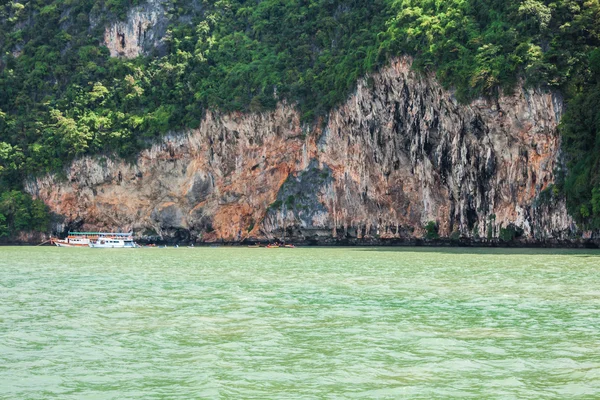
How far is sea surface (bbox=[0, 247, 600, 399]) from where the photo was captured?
32.2 feet

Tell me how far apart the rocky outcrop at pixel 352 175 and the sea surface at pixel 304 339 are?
3046 centimetres

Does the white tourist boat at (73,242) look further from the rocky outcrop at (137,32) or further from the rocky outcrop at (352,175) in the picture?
the rocky outcrop at (137,32)

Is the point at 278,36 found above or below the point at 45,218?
above

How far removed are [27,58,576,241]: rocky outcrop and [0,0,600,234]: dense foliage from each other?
70.6 inches

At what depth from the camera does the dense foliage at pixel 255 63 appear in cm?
5028

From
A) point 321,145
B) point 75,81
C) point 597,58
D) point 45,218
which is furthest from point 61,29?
point 597,58

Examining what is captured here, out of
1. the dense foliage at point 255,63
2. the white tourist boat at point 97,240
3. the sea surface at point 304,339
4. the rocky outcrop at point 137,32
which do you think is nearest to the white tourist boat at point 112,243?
the white tourist boat at point 97,240

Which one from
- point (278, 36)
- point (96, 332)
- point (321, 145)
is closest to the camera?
point (96, 332)

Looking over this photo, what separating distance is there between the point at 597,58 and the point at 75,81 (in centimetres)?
5334

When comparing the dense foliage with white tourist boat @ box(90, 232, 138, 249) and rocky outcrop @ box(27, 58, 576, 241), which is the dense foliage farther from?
white tourist boat @ box(90, 232, 138, 249)

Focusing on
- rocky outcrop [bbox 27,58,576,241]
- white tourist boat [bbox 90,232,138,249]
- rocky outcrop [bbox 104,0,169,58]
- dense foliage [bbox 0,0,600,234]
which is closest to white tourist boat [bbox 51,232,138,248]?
white tourist boat [bbox 90,232,138,249]

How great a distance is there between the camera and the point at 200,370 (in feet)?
35.2

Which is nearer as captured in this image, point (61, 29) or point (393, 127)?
point (393, 127)

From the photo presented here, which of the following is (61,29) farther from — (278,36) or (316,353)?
(316,353)
